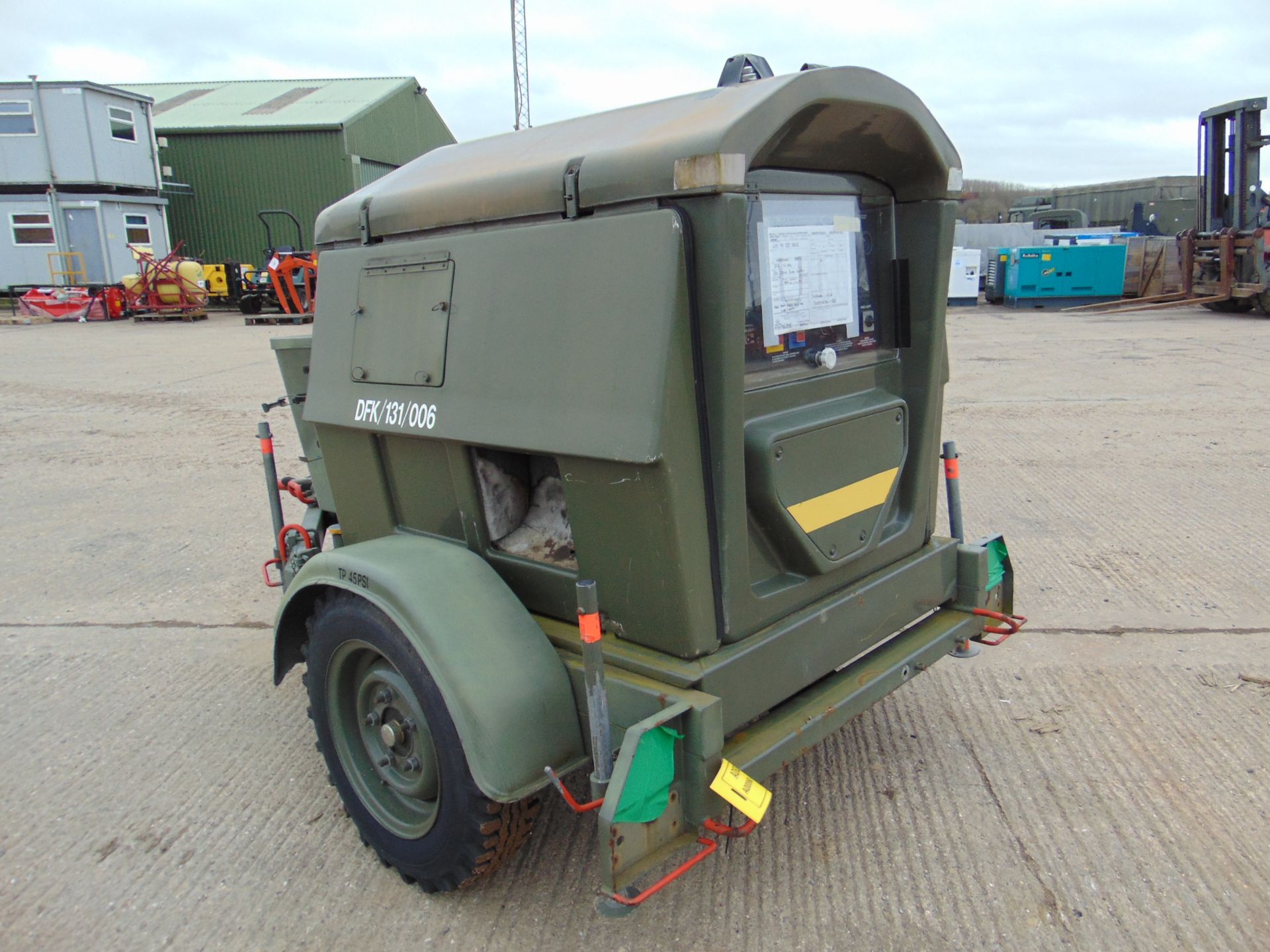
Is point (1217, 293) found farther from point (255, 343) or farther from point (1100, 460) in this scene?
point (255, 343)

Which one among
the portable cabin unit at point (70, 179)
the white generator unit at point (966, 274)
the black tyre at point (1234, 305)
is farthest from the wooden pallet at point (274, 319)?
the black tyre at point (1234, 305)

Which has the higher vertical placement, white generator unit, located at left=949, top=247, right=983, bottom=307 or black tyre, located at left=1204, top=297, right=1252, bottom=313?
white generator unit, located at left=949, top=247, right=983, bottom=307

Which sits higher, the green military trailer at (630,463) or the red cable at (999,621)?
the green military trailer at (630,463)

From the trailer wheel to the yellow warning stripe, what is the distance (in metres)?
1.01

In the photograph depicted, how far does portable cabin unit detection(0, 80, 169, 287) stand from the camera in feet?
76.0

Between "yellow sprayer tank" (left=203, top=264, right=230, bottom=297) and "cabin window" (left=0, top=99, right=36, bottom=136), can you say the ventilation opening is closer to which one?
"yellow sprayer tank" (left=203, top=264, right=230, bottom=297)

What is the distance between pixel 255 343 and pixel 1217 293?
17.3m

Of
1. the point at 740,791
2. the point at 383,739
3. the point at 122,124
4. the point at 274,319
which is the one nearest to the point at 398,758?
the point at 383,739

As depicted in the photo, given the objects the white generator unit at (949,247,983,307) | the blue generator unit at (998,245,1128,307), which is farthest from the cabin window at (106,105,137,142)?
the blue generator unit at (998,245,1128,307)

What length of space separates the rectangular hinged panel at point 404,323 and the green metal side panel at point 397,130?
27.6 meters

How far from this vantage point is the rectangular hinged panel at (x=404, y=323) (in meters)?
2.51

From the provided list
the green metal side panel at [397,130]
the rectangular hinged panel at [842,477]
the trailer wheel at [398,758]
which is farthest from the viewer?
the green metal side panel at [397,130]

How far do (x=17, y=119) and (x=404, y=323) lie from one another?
26847 millimetres

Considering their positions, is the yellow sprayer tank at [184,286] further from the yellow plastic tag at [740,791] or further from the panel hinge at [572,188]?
the yellow plastic tag at [740,791]
